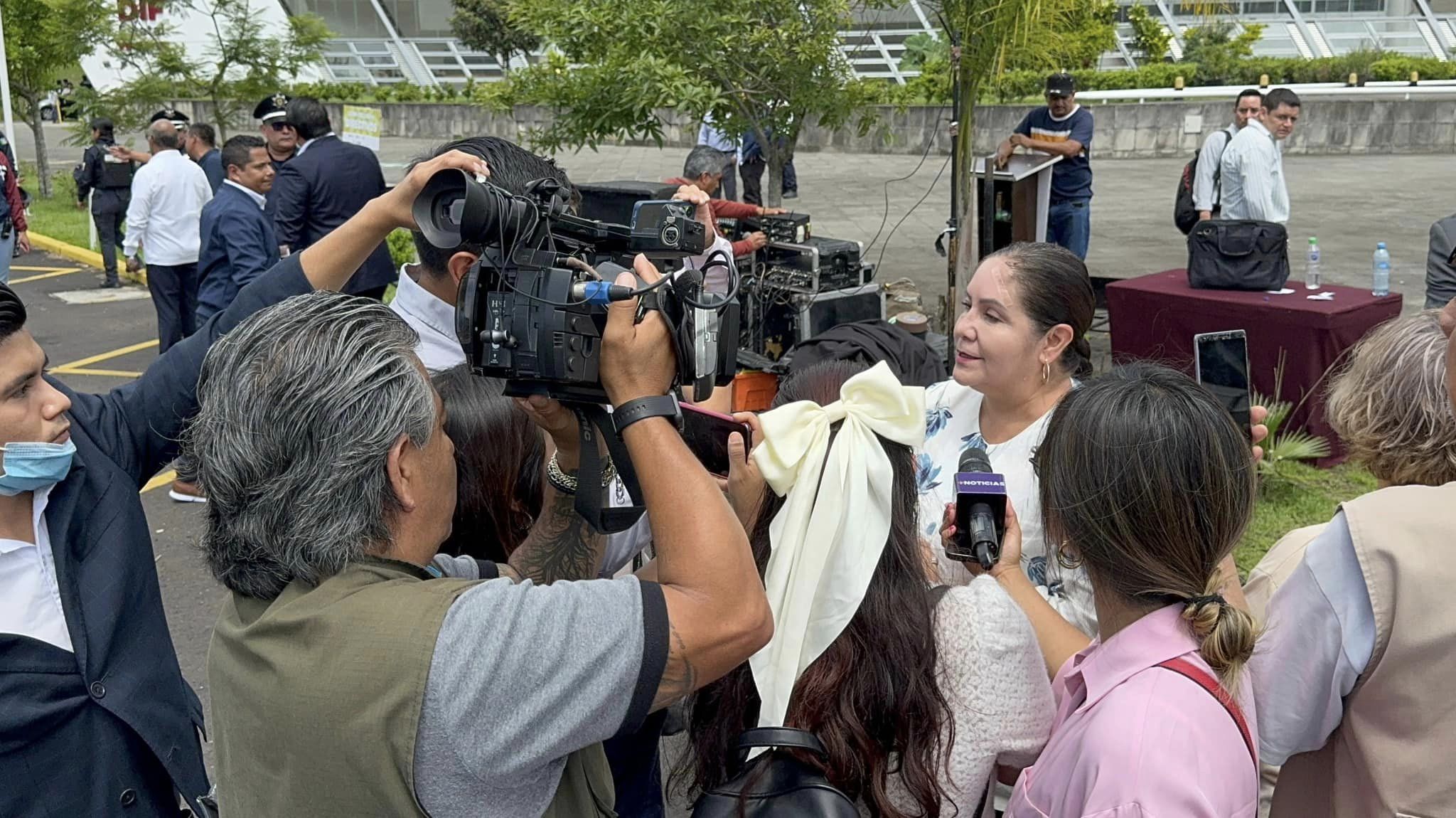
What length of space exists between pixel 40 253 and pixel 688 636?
15744 millimetres

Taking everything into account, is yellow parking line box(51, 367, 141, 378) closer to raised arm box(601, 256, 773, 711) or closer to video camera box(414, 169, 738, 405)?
video camera box(414, 169, 738, 405)

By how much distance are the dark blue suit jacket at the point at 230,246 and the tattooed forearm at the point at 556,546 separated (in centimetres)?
419

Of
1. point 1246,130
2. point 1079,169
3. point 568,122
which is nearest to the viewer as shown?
point 568,122

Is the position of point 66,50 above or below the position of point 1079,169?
above

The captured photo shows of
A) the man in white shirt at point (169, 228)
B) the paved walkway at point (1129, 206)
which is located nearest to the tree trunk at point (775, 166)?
the paved walkway at point (1129, 206)

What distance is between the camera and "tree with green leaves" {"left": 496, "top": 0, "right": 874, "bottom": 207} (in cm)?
662

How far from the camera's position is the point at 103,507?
1.99m

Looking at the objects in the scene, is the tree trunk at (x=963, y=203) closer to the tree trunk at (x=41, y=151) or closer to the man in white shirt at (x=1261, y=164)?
the man in white shirt at (x=1261, y=164)

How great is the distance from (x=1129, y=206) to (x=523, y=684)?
14.9 metres

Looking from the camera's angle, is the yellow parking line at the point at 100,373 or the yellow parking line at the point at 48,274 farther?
the yellow parking line at the point at 48,274

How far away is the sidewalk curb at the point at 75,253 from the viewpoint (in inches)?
487

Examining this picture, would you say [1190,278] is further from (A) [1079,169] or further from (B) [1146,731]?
(B) [1146,731]

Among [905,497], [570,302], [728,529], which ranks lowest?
[905,497]

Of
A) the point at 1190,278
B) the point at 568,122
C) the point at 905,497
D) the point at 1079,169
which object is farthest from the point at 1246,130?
the point at 905,497
